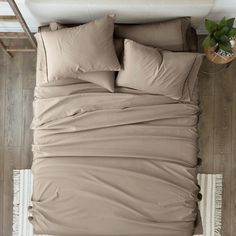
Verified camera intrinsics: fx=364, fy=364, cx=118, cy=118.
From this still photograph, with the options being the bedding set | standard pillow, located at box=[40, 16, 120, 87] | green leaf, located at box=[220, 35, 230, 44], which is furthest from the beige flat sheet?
green leaf, located at box=[220, 35, 230, 44]

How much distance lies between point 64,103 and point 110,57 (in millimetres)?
422

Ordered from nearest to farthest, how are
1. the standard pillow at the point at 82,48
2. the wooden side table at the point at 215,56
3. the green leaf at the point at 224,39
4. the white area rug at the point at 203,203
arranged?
the standard pillow at the point at 82,48
the green leaf at the point at 224,39
the wooden side table at the point at 215,56
the white area rug at the point at 203,203

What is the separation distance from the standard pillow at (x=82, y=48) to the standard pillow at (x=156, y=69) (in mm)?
113

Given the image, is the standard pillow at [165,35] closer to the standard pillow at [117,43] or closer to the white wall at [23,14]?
the standard pillow at [117,43]

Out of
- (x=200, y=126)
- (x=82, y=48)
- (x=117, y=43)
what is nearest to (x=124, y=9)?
(x=117, y=43)

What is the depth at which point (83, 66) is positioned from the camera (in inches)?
87.4

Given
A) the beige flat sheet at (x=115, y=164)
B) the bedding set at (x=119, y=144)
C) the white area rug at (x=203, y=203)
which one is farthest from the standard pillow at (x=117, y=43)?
the white area rug at (x=203, y=203)

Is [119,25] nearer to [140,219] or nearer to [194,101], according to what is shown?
[194,101]

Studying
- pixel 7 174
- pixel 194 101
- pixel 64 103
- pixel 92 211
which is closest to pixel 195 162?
pixel 194 101

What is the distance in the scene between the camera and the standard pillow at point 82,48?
86.6 inches

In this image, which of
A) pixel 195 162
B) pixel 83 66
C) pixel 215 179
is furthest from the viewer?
pixel 215 179

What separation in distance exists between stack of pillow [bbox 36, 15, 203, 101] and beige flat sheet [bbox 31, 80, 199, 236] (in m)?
0.09

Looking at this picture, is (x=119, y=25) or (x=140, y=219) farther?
(x=119, y=25)

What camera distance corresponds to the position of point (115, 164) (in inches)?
91.4
